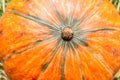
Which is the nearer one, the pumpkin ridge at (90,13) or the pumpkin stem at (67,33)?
the pumpkin stem at (67,33)

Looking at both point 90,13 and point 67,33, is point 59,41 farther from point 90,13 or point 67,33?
point 90,13

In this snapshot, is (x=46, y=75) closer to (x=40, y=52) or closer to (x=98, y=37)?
(x=40, y=52)

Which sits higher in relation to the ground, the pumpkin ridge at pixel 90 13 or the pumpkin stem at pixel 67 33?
the pumpkin ridge at pixel 90 13

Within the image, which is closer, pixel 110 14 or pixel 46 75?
pixel 46 75

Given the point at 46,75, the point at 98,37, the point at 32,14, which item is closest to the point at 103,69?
the point at 98,37

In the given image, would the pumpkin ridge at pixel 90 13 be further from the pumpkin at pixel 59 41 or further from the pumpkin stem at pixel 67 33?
the pumpkin stem at pixel 67 33

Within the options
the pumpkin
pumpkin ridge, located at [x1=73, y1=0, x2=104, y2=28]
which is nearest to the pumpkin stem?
the pumpkin

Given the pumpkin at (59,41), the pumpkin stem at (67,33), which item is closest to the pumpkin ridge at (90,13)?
the pumpkin at (59,41)
